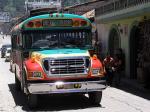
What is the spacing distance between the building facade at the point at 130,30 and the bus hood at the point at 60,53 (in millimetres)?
4522

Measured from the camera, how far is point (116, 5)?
22828mm

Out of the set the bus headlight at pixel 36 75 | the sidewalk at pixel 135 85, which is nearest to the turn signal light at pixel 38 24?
the bus headlight at pixel 36 75

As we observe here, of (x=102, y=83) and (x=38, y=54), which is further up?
(x=38, y=54)

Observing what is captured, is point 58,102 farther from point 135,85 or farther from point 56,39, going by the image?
point 135,85

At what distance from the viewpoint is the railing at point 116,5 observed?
18.8 m

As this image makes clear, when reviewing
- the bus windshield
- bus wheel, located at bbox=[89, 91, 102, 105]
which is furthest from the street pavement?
the bus windshield

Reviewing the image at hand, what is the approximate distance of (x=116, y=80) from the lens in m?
18.4

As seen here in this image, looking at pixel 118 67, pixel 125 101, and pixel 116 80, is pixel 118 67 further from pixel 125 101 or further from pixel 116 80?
pixel 125 101

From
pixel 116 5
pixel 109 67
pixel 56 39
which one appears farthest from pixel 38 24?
pixel 116 5

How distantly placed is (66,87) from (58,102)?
1817 mm

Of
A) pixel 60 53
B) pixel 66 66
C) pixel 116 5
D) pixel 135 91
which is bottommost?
pixel 135 91

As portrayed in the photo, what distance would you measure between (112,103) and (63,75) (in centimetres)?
218

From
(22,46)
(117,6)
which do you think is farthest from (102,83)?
(117,6)

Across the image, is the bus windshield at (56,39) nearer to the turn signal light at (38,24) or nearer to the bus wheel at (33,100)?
the turn signal light at (38,24)
